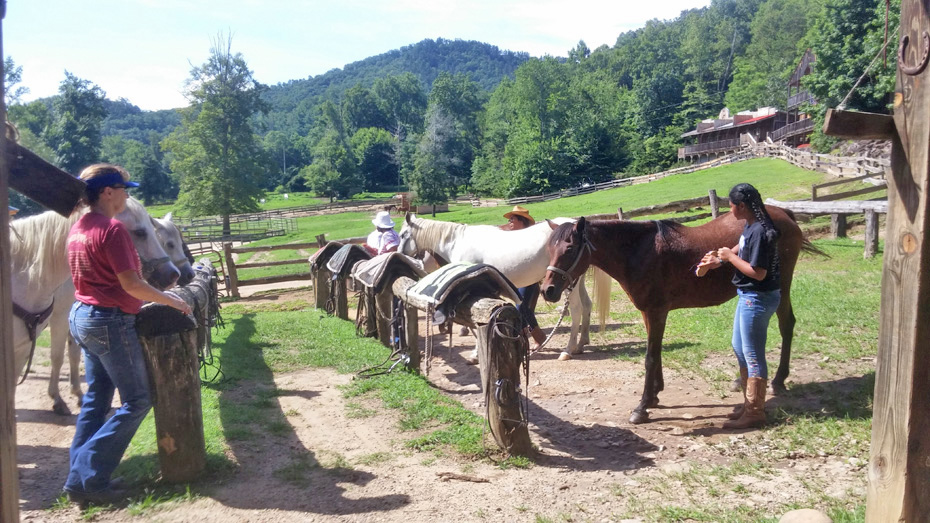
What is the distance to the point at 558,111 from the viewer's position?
227 feet

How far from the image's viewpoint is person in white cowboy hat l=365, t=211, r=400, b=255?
9.77m

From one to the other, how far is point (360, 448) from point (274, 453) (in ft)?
2.25

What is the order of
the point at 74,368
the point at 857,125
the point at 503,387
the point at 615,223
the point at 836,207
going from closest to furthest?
the point at 857,125
the point at 503,387
the point at 615,223
the point at 74,368
the point at 836,207

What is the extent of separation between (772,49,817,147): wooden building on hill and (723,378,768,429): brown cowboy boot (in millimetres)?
54902

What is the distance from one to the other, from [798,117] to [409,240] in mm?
65440

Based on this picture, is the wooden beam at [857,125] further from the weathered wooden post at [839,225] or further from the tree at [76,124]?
the tree at [76,124]

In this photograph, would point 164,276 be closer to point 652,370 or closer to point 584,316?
point 652,370

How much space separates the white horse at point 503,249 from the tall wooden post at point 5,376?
6590 millimetres

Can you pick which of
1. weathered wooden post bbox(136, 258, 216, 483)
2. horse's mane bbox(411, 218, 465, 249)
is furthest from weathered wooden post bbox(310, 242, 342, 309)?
weathered wooden post bbox(136, 258, 216, 483)

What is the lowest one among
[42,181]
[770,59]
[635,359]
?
[635,359]

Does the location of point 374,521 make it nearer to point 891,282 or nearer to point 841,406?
point 891,282

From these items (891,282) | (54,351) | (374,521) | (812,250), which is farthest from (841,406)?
(54,351)

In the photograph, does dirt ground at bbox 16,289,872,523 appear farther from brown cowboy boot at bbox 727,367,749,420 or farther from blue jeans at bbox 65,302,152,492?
blue jeans at bbox 65,302,152,492

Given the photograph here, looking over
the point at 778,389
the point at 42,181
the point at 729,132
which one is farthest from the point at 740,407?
the point at 729,132
